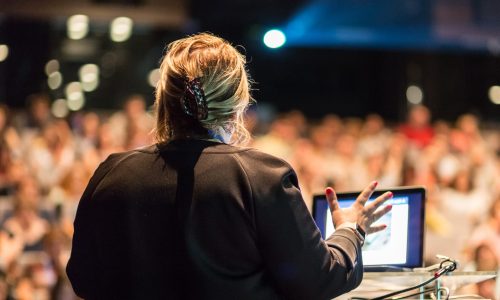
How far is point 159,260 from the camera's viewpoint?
2.04m

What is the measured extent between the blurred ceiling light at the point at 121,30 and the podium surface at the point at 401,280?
842 cm

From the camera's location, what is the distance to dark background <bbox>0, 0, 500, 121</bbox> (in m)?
9.35

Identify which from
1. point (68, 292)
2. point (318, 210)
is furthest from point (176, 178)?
point (68, 292)

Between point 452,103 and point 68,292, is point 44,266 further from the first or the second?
point 452,103

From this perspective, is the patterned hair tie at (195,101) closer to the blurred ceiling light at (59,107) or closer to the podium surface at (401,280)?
the podium surface at (401,280)

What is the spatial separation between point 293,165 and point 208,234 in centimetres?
604

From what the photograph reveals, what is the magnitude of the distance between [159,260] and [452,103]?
11.1 metres

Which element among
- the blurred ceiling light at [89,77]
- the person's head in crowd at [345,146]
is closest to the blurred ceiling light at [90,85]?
the blurred ceiling light at [89,77]

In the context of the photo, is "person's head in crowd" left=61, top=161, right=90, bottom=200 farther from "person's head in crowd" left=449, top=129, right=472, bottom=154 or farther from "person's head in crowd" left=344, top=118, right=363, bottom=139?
"person's head in crowd" left=449, top=129, right=472, bottom=154

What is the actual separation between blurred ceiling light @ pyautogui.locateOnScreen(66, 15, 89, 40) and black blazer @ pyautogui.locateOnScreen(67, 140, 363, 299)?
888 centimetres

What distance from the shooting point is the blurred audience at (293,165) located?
6.45 metres

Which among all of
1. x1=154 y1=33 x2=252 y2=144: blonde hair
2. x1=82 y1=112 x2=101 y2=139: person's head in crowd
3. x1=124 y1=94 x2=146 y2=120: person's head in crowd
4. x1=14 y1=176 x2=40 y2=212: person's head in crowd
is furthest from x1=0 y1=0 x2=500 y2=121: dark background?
x1=154 y1=33 x2=252 y2=144: blonde hair

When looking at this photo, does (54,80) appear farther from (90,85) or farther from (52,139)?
(52,139)

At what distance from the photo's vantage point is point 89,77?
1132 cm
